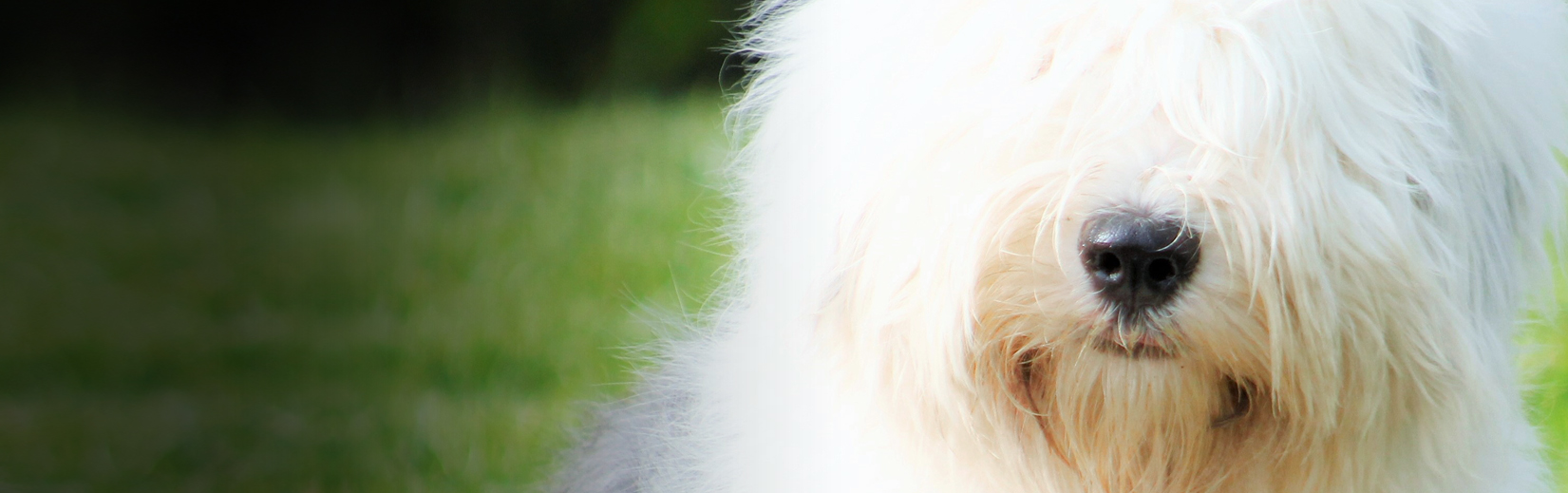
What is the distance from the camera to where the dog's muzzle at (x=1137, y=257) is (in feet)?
3.95

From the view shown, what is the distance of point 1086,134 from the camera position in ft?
4.33

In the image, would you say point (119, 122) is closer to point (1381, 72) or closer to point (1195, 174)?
point (1195, 174)

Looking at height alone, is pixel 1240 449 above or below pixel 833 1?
below

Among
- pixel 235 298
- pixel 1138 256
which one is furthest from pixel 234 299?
pixel 1138 256

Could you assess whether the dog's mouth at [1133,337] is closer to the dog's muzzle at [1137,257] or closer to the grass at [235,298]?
the dog's muzzle at [1137,257]

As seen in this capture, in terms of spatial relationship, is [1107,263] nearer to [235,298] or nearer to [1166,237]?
[1166,237]

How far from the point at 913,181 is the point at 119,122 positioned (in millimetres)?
1135

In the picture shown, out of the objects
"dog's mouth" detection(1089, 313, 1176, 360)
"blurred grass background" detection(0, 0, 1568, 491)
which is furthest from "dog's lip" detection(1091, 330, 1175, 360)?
"blurred grass background" detection(0, 0, 1568, 491)

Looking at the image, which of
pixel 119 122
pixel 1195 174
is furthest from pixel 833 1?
pixel 119 122

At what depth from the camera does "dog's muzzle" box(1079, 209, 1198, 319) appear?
121 centimetres

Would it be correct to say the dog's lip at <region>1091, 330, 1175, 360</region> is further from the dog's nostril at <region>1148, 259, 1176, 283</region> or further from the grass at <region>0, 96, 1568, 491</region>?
the grass at <region>0, 96, 1568, 491</region>

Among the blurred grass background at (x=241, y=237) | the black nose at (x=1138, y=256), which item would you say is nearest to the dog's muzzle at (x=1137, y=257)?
the black nose at (x=1138, y=256)

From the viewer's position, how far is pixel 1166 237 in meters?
1.20

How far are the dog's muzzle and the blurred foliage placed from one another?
711 millimetres
